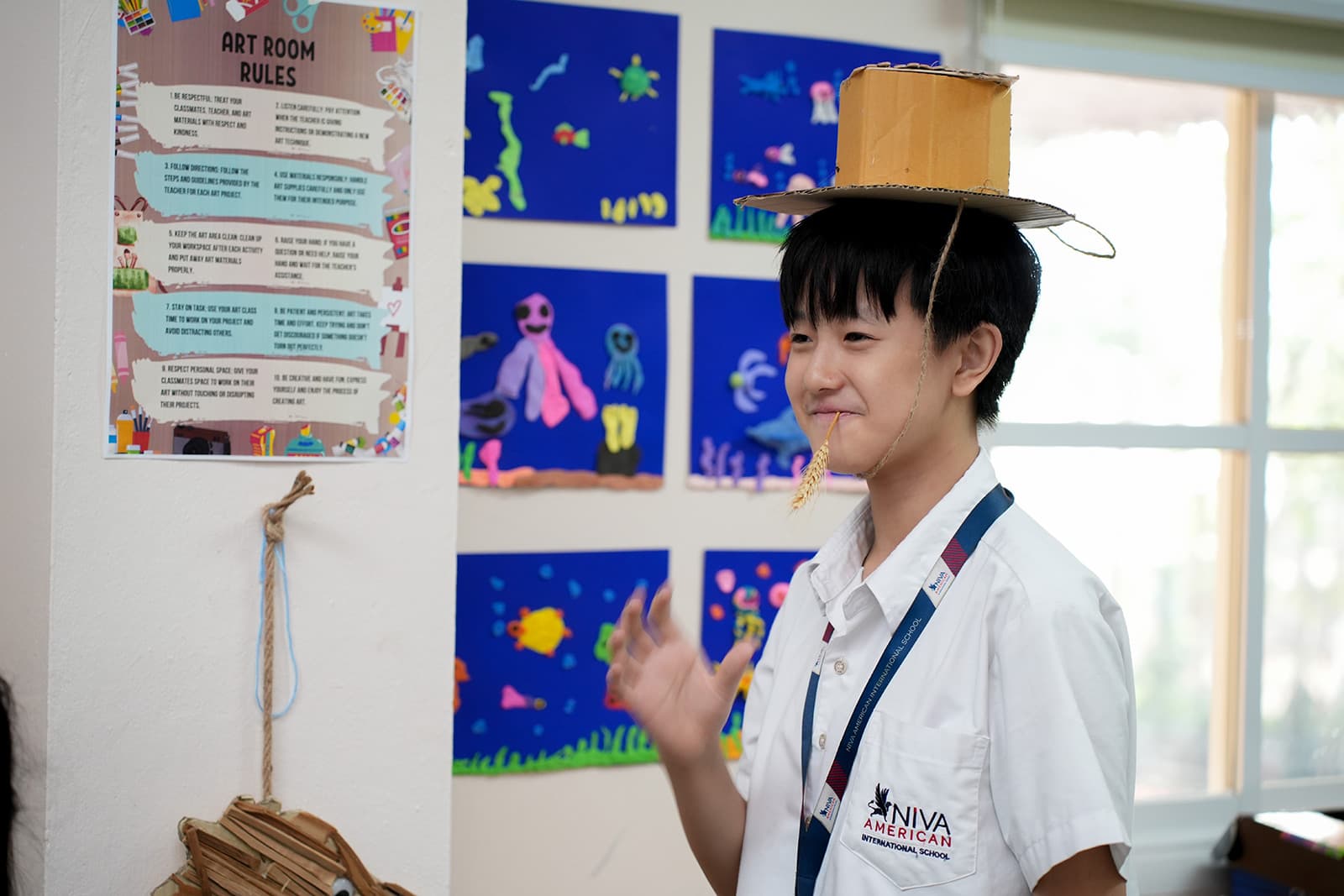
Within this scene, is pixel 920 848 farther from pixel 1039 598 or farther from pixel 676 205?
pixel 676 205

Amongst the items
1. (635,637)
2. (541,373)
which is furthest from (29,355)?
(635,637)

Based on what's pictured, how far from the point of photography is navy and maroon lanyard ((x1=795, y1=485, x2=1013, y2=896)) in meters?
1.20

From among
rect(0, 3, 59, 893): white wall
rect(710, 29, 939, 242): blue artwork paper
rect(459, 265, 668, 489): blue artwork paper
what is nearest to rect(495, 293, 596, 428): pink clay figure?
rect(459, 265, 668, 489): blue artwork paper

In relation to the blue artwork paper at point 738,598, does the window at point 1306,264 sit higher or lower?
higher

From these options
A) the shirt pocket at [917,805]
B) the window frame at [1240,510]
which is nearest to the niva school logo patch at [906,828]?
the shirt pocket at [917,805]

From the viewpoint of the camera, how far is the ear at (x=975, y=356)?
1236mm

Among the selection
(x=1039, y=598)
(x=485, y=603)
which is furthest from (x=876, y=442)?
(x=485, y=603)

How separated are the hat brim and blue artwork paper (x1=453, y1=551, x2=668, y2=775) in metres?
1.12

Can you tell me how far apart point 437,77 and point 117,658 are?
0.97 metres

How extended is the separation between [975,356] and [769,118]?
131 cm

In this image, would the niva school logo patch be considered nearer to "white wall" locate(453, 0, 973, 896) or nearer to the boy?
the boy

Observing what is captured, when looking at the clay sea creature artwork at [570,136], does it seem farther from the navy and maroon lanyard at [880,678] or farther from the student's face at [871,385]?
the navy and maroon lanyard at [880,678]

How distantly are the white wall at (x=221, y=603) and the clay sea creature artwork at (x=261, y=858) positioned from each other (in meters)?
0.05

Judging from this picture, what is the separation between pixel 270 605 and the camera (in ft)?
5.18
